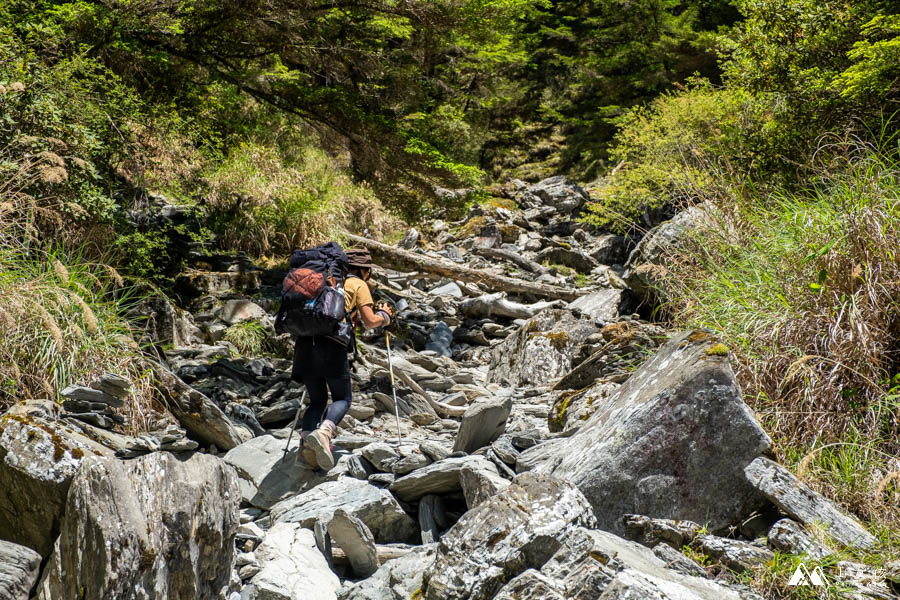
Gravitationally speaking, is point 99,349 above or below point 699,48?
below

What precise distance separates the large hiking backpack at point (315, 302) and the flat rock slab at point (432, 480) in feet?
4.68

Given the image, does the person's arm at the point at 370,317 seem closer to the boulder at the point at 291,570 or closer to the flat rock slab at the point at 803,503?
the boulder at the point at 291,570

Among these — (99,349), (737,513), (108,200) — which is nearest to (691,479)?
(737,513)

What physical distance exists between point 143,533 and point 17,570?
0.66 m

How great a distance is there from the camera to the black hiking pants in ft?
17.2

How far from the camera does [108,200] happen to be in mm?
7398

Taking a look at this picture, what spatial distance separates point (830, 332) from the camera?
4.21 metres

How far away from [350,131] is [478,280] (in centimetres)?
357

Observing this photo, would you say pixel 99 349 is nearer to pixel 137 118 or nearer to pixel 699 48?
pixel 137 118

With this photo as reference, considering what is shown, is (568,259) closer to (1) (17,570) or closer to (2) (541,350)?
(2) (541,350)

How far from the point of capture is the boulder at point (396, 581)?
3181mm

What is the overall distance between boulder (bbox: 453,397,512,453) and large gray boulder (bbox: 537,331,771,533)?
1126 mm

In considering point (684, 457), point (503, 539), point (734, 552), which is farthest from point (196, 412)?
point (734, 552)

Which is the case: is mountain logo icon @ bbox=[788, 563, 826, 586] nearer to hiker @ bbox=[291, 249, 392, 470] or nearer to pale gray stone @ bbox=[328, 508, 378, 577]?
pale gray stone @ bbox=[328, 508, 378, 577]
